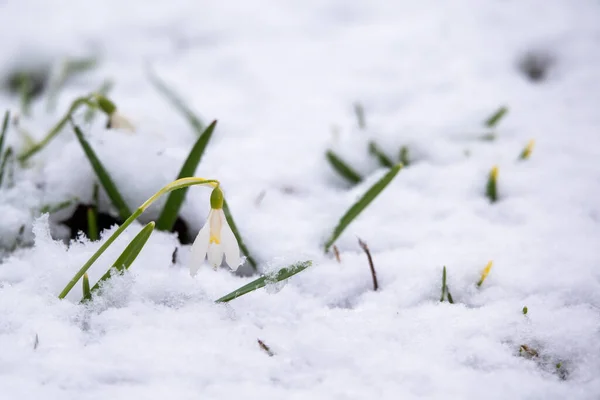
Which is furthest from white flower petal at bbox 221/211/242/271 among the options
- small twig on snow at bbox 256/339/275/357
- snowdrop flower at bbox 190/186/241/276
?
small twig on snow at bbox 256/339/275/357

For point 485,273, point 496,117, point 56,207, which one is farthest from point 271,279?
point 496,117

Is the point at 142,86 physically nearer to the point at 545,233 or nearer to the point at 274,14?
the point at 274,14

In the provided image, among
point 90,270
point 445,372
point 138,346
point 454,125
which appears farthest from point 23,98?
point 445,372

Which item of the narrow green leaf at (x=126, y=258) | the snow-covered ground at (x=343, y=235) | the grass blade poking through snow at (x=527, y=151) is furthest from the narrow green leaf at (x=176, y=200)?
the grass blade poking through snow at (x=527, y=151)

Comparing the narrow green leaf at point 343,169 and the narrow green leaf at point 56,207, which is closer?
the narrow green leaf at point 56,207

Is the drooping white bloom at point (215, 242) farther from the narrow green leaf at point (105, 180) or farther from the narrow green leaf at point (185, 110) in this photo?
the narrow green leaf at point (185, 110)

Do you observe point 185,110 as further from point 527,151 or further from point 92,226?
point 527,151
